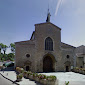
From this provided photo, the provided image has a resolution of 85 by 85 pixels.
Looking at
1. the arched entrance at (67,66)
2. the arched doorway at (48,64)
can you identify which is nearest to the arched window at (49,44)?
the arched doorway at (48,64)

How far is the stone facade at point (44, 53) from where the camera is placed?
67.7 ft

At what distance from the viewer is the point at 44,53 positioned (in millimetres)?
21953

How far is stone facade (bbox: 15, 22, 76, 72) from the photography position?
20.6 metres

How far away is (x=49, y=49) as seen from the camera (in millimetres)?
22656

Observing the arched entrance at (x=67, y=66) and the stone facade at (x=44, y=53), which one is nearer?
the stone facade at (x=44, y=53)

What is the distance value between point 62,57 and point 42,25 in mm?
10133

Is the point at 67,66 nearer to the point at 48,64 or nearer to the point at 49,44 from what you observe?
the point at 48,64

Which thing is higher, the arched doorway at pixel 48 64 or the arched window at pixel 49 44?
the arched window at pixel 49 44

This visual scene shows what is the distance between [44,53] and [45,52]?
36cm

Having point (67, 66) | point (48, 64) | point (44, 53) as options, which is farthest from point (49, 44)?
point (67, 66)

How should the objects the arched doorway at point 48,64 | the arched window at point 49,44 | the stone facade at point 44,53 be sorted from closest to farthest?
the stone facade at point 44,53 → the arched window at point 49,44 → the arched doorway at point 48,64

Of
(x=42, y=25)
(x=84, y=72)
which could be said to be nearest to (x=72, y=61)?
(x=84, y=72)

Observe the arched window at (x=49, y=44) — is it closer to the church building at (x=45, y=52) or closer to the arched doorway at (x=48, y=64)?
the church building at (x=45, y=52)

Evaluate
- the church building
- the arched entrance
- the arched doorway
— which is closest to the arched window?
the church building
